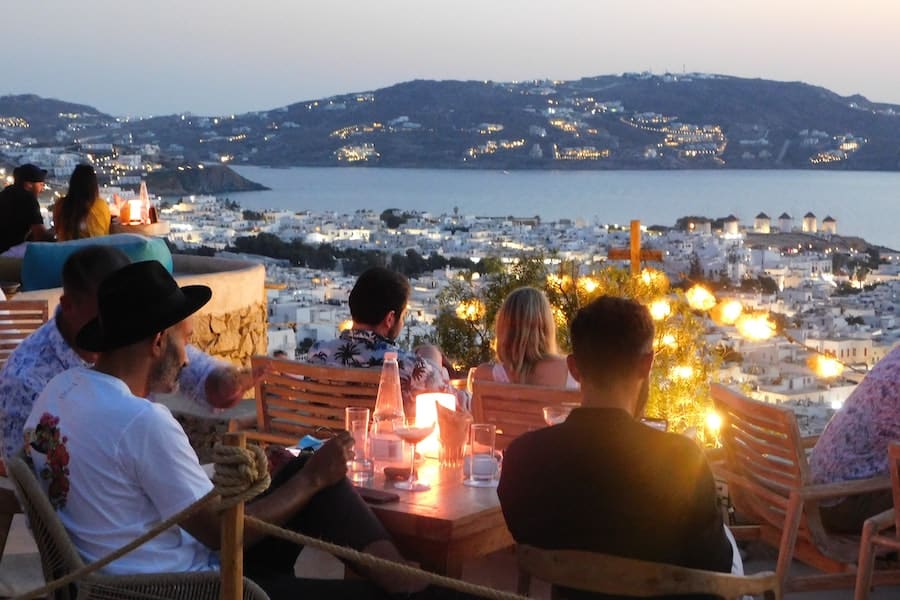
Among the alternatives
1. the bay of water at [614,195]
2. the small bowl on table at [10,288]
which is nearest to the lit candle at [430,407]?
the small bowl on table at [10,288]

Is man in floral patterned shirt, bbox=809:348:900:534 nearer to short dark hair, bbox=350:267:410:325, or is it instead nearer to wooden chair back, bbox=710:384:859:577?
wooden chair back, bbox=710:384:859:577

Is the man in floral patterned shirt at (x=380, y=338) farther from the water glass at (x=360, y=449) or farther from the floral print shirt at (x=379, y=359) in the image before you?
the water glass at (x=360, y=449)

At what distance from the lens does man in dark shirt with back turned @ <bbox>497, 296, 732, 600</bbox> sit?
7.35 ft

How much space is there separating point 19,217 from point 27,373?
225 inches

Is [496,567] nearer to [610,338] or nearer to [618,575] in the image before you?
[610,338]

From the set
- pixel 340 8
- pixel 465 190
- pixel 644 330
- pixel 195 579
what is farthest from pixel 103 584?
pixel 465 190

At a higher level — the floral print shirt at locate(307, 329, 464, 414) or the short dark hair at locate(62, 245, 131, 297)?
the short dark hair at locate(62, 245, 131, 297)

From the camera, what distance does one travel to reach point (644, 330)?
2.52 metres

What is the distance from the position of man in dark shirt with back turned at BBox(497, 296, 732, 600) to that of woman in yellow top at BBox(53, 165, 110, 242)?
6151 millimetres

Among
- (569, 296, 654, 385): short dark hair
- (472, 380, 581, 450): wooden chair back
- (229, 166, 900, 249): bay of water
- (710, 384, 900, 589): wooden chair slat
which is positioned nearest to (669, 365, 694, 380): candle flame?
(710, 384, 900, 589): wooden chair slat

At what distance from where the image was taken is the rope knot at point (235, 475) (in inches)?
77.4

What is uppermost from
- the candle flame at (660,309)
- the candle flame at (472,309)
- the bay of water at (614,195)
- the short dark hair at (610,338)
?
the short dark hair at (610,338)

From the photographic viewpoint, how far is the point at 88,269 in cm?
300

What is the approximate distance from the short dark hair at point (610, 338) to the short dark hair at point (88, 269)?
3.91ft
